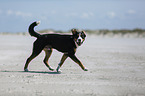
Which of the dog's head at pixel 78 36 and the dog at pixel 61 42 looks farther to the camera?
the dog at pixel 61 42

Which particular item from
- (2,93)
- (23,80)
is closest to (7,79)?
(23,80)

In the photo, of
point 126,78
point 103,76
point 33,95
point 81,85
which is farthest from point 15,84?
point 126,78

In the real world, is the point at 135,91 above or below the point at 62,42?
below

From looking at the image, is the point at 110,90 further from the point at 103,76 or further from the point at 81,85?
the point at 103,76

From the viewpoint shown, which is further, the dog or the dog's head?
the dog

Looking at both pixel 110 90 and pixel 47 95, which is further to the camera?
pixel 110 90

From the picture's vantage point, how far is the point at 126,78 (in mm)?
7449

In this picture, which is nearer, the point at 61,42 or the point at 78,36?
the point at 78,36

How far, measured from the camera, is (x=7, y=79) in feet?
23.3

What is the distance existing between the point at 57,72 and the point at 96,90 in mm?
2704

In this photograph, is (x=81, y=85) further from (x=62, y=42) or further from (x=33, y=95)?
(x=62, y=42)

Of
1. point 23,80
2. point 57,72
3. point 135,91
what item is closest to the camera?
point 135,91

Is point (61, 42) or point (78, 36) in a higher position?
point (78, 36)

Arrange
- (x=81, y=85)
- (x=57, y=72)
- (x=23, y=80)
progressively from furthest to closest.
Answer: (x=57, y=72), (x=23, y=80), (x=81, y=85)
